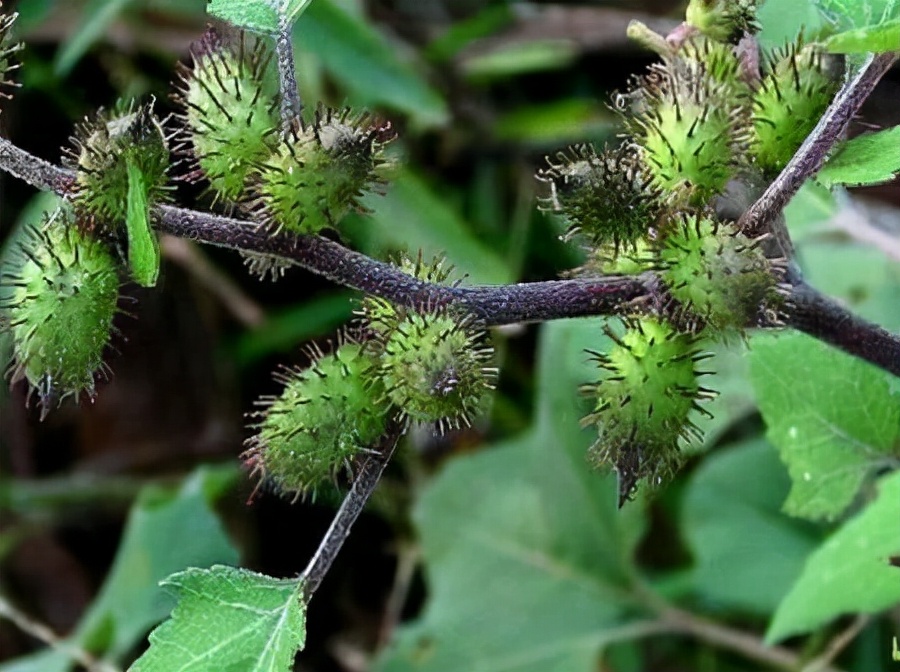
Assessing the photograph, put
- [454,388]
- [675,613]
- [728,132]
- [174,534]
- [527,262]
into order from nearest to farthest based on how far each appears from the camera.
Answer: [454,388], [728,132], [174,534], [675,613], [527,262]

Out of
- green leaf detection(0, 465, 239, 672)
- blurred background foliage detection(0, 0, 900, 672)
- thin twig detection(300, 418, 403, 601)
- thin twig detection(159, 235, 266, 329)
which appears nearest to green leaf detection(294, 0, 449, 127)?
blurred background foliage detection(0, 0, 900, 672)

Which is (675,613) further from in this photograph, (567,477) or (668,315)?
(668,315)

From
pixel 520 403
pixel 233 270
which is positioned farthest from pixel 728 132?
pixel 233 270

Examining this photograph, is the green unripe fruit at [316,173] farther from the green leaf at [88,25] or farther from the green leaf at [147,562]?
the green leaf at [88,25]

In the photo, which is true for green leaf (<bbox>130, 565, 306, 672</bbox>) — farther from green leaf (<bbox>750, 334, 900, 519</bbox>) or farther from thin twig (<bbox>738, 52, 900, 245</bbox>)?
green leaf (<bbox>750, 334, 900, 519</bbox>)

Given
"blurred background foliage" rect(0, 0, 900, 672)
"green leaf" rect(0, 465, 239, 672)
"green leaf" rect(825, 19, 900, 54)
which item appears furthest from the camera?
"blurred background foliage" rect(0, 0, 900, 672)

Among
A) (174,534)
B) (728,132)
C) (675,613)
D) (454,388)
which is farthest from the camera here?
(675,613)

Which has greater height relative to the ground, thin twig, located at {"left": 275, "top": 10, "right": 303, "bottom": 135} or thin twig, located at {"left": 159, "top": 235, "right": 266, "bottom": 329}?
thin twig, located at {"left": 275, "top": 10, "right": 303, "bottom": 135}
